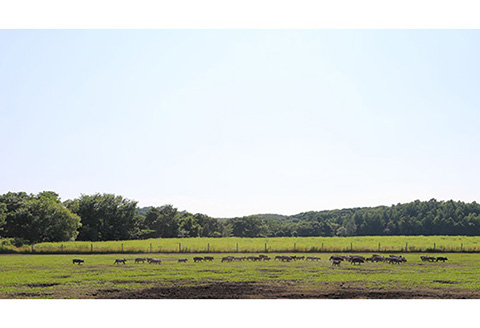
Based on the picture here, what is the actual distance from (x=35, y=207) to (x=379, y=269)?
5631cm

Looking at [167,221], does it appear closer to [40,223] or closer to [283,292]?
[40,223]

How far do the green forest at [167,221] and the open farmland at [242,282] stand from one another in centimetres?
3368

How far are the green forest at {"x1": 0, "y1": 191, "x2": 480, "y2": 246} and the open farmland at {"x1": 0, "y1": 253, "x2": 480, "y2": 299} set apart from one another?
33676 millimetres

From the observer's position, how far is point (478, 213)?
275ft

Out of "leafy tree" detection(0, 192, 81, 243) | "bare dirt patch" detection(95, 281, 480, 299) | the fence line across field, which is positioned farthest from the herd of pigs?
"leafy tree" detection(0, 192, 81, 243)

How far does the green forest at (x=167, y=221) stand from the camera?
69000 mm

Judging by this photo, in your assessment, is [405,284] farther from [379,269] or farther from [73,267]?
[73,267]

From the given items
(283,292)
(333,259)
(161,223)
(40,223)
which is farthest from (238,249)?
(161,223)

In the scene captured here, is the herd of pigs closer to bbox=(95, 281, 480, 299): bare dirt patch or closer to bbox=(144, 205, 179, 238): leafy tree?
bbox=(95, 281, 480, 299): bare dirt patch

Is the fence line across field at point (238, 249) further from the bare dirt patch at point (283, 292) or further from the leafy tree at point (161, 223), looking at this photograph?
the leafy tree at point (161, 223)

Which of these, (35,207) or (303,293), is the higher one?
(35,207)

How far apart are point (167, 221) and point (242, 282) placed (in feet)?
290

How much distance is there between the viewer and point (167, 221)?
4380 inches

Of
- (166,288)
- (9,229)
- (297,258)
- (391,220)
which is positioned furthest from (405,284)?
(391,220)
